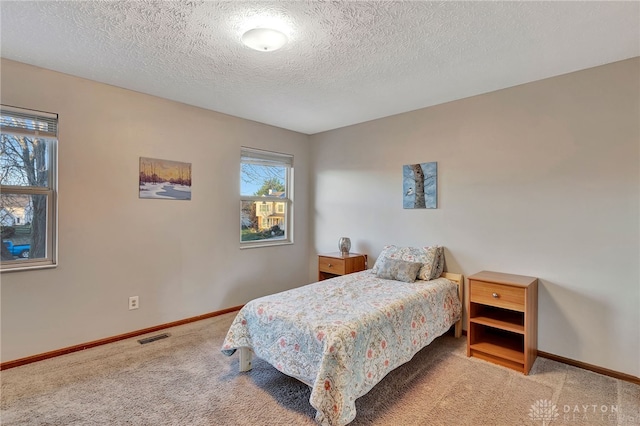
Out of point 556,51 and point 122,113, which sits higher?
point 556,51

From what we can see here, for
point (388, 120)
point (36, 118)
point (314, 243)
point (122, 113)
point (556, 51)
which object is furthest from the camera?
point (314, 243)

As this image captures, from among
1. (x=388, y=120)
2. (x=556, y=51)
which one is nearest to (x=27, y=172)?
(x=388, y=120)

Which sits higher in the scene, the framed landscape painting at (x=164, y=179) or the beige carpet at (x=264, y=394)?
the framed landscape painting at (x=164, y=179)

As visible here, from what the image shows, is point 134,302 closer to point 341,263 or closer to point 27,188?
point 27,188

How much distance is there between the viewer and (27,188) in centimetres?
251

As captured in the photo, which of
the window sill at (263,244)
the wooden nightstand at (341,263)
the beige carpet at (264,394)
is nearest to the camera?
the beige carpet at (264,394)

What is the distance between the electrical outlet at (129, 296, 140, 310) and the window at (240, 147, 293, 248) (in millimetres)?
1286

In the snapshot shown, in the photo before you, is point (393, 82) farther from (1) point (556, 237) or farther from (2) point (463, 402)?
(2) point (463, 402)

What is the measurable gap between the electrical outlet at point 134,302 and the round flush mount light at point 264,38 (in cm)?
262

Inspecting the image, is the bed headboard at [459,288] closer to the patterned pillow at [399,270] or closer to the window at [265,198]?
the patterned pillow at [399,270]

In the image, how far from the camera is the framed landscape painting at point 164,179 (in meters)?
3.08

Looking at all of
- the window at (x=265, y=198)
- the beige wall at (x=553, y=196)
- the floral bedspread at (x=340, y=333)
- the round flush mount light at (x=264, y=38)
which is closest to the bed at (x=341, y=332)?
the floral bedspread at (x=340, y=333)

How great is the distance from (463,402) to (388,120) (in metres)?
2.95

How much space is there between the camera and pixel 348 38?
203 cm
